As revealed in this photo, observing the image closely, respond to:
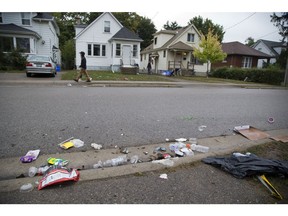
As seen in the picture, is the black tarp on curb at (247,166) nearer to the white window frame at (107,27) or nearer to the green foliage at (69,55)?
the white window frame at (107,27)

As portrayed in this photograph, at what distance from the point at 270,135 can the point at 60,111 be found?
4965 mm

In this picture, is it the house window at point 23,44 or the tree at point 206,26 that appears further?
the tree at point 206,26

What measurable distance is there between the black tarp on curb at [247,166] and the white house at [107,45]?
2119cm

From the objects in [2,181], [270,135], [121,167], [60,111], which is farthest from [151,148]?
[60,111]

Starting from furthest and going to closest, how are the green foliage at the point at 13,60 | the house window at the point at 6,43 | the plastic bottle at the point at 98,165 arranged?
the house window at the point at 6,43, the green foliage at the point at 13,60, the plastic bottle at the point at 98,165

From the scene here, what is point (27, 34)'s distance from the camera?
20734 millimetres

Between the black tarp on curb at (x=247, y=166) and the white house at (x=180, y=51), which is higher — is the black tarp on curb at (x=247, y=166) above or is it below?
below

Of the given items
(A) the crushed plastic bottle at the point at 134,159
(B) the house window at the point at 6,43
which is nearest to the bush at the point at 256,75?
(A) the crushed plastic bottle at the point at 134,159

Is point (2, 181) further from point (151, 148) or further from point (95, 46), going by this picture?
point (95, 46)

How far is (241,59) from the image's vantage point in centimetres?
3419

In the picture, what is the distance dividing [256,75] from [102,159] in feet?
74.5

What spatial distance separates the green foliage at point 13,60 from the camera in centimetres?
1808

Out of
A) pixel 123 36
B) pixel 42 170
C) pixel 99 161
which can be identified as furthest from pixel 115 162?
pixel 123 36

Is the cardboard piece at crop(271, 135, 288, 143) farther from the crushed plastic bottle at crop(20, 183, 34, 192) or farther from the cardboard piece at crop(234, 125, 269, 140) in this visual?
the crushed plastic bottle at crop(20, 183, 34, 192)
